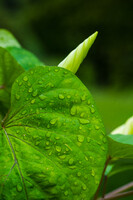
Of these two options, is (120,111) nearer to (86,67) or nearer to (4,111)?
(86,67)

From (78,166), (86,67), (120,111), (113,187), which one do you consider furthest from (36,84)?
(86,67)

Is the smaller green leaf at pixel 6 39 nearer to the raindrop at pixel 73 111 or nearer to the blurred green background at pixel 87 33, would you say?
the raindrop at pixel 73 111

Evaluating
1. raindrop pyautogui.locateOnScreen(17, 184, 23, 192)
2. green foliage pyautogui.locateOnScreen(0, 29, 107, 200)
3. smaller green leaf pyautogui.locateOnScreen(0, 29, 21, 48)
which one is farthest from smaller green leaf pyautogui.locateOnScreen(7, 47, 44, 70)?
raindrop pyautogui.locateOnScreen(17, 184, 23, 192)

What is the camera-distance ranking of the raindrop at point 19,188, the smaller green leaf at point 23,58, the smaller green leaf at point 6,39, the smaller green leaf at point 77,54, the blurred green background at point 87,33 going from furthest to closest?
the blurred green background at point 87,33 < the smaller green leaf at point 6,39 < the smaller green leaf at point 23,58 < the smaller green leaf at point 77,54 < the raindrop at point 19,188

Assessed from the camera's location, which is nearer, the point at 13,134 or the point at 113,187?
the point at 13,134

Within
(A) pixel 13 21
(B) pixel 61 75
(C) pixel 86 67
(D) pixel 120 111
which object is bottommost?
(D) pixel 120 111

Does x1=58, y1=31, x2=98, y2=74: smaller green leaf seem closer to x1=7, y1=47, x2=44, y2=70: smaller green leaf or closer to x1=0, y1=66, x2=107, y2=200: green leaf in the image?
x1=0, y1=66, x2=107, y2=200: green leaf

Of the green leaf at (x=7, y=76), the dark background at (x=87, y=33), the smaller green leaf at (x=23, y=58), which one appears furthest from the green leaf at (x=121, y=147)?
the dark background at (x=87, y=33)
